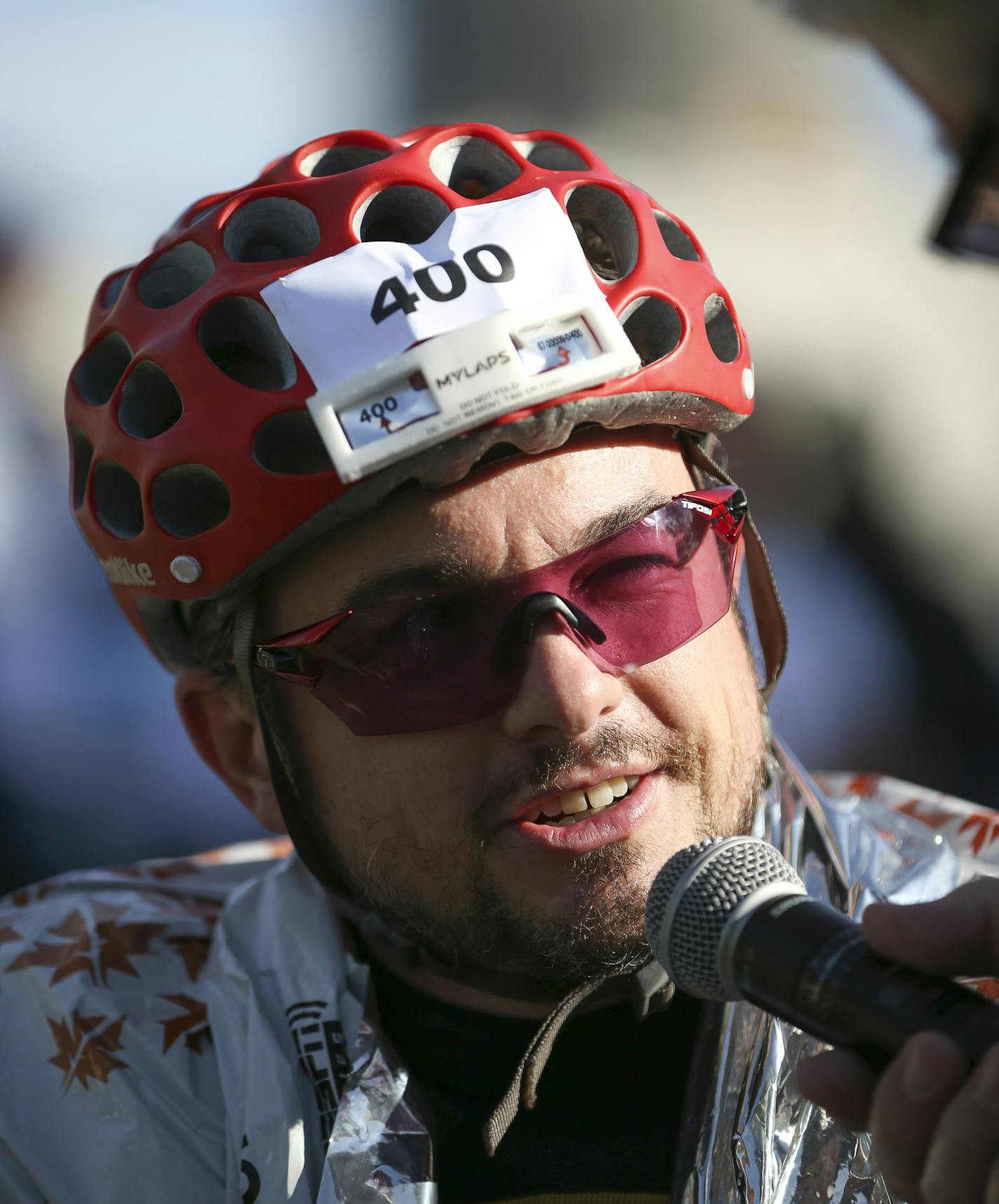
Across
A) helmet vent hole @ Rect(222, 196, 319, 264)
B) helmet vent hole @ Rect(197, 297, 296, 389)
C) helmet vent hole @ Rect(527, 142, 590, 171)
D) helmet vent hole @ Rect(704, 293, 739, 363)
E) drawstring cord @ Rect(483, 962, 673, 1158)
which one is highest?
helmet vent hole @ Rect(527, 142, 590, 171)

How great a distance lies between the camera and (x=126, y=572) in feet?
8.20

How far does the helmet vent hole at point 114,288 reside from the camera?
9.14 ft

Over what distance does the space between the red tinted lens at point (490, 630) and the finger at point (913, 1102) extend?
103 centimetres

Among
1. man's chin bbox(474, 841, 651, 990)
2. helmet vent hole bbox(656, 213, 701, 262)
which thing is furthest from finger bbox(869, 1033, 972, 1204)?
helmet vent hole bbox(656, 213, 701, 262)

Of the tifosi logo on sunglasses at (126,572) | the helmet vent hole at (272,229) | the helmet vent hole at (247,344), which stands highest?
the helmet vent hole at (272,229)

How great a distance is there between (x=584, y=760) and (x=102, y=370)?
1.42 m

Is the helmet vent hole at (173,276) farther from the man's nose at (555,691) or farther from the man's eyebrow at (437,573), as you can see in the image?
the man's nose at (555,691)

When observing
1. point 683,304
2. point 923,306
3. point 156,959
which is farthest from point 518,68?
point 156,959

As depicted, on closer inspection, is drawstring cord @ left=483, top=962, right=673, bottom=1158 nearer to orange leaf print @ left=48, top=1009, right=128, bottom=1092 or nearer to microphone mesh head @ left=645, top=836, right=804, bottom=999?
microphone mesh head @ left=645, top=836, right=804, bottom=999

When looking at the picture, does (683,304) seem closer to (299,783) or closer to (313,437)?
(313,437)

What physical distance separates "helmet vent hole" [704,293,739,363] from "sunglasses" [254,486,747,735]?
443 mm

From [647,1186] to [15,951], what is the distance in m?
1.50

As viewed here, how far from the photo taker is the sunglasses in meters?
2.11

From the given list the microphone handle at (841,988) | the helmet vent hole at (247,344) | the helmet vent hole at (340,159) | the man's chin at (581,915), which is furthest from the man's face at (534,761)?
the helmet vent hole at (340,159)
